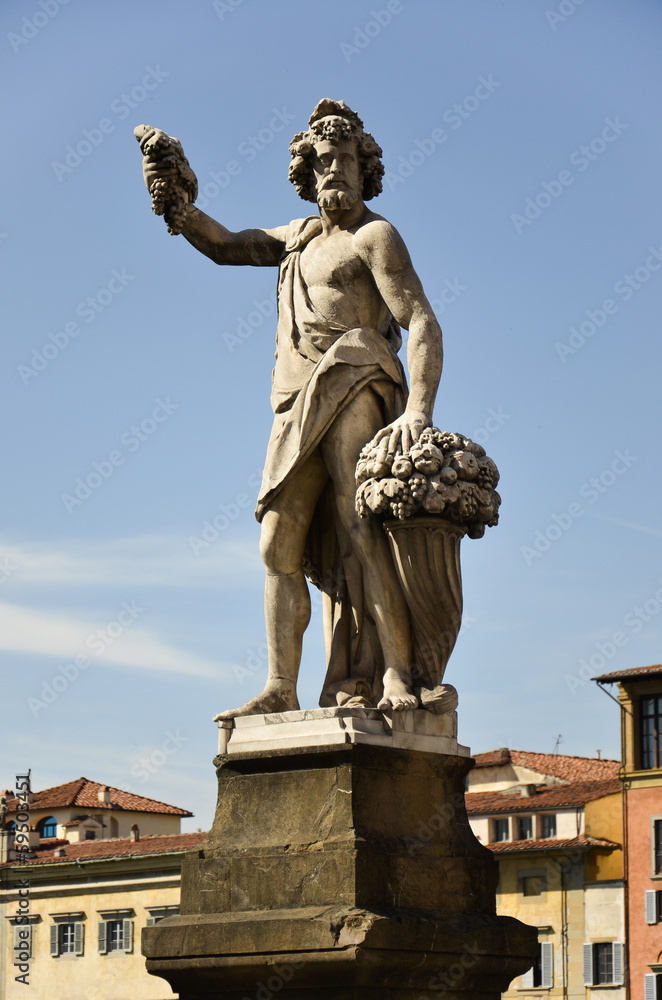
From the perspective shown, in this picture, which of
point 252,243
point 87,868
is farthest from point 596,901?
point 252,243

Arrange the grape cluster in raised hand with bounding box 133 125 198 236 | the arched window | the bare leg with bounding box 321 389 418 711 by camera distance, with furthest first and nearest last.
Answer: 1. the arched window
2. the grape cluster in raised hand with bounding box 133 125 198 236
3. the bare leg with bounding box 321 389 418 711

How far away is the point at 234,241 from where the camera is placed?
10336 mm

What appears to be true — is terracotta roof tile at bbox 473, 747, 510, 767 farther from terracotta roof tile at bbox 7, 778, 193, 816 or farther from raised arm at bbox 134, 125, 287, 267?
raised arm at bbox 134, 125, 287, 267

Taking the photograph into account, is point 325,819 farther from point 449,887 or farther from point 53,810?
point 53,810

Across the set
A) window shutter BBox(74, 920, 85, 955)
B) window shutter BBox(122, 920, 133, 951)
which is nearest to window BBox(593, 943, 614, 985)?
window shutter BBox(122, 920, 133, 951)

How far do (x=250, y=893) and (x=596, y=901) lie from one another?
156 feet

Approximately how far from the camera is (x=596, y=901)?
5422cm

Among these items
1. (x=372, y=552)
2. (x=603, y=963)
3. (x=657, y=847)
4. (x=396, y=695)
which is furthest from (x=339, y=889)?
(x=603, y=963)

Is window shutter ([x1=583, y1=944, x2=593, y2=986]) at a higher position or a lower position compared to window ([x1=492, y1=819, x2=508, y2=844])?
lower

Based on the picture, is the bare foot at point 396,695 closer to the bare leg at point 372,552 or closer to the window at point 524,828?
the bare leg at point 372,552

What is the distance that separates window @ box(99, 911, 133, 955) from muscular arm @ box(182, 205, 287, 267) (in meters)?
49.2

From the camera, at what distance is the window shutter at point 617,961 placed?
53906 mm

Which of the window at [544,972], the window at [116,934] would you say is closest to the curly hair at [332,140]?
the window at [544,972]

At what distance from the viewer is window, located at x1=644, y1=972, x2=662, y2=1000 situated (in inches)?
2068
